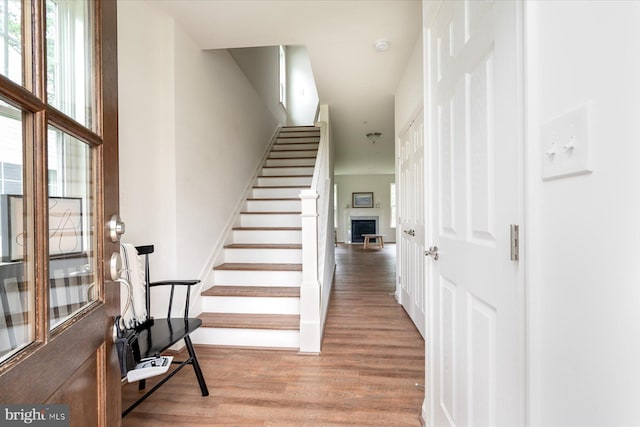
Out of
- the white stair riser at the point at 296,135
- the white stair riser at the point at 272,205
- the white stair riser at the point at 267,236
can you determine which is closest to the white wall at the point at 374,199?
the white stair riser at the point at 296,135

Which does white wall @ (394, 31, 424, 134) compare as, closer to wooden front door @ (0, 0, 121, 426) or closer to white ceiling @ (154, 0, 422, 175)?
white ceiling @ (154, 0, 422, 175)

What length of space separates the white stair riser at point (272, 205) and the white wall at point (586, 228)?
10.5 feet

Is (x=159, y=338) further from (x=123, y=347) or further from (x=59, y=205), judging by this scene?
(x=59, y=205)

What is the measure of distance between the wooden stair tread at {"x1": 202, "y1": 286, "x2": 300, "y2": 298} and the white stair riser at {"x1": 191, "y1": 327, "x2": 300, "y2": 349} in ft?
0.98

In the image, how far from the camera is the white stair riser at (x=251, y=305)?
2.51 metres

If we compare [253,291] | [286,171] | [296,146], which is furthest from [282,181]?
[253,291]

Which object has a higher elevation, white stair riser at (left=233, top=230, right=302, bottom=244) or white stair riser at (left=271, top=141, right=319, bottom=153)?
white stair riser at (left=271, top=141, right=319, bottom=153)

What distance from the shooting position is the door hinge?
2.41 feet

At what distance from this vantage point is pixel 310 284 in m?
2.29

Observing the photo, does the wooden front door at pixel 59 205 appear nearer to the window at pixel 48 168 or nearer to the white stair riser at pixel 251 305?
the window at pixel 48 168

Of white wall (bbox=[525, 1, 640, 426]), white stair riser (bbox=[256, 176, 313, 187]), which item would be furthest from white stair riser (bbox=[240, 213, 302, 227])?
white wall (bbox=[525, 1, 640, 426])

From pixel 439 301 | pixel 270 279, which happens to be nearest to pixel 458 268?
pixel 439 301

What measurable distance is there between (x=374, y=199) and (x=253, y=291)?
29.9 ft

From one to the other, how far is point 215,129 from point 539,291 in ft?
9.79
